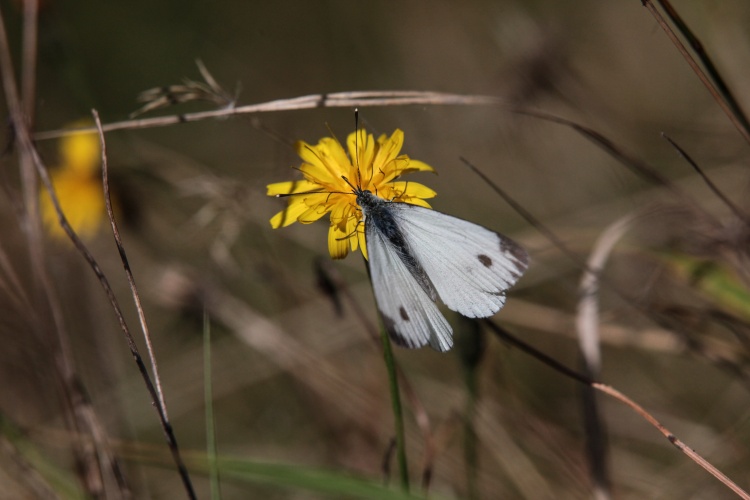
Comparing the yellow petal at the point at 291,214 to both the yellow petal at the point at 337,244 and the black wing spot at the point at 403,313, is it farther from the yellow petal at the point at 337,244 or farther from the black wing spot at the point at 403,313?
the black wing spot at the point at 403,313

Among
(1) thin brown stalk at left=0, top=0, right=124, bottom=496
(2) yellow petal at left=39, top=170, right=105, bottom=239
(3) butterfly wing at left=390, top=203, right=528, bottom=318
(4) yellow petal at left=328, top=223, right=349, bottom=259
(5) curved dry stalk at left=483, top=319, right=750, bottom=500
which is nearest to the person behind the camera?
(5) curved dry stalk at left=483, top=319, right=750, bottom=500

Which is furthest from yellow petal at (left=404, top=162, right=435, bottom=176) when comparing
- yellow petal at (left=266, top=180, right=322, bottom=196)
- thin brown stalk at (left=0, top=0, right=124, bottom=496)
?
thin brown stalk at (left=0, top=0, right=124, bottom=496)

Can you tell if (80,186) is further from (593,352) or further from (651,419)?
(651,419)

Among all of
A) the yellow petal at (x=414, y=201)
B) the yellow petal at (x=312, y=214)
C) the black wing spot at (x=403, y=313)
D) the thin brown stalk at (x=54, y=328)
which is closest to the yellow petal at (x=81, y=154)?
the thin brown stalk at (x=54, y=328)

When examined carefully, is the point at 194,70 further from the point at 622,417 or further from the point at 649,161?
the point at 622,417

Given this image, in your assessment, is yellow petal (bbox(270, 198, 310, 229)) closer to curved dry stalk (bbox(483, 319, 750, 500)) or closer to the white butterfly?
the white butterfly

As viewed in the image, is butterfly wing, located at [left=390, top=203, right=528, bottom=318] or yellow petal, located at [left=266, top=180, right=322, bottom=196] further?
yellow petal, located at [left=266, top=180, right=322, bottom=196]

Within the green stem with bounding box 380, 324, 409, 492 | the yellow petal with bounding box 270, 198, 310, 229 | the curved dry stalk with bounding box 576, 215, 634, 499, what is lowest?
the curved dry stalk with bounding box 576, 215, 634, 499
